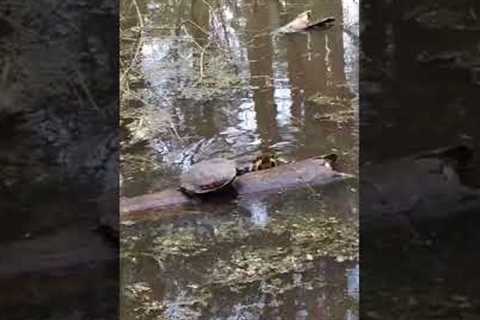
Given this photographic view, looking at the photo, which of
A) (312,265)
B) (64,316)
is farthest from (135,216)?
(64,316)

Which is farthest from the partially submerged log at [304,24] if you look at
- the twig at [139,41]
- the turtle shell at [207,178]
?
the turtle shell at [207,178]

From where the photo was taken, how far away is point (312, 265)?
6.59ft

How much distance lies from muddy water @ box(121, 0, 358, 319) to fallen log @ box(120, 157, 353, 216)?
0.05 m

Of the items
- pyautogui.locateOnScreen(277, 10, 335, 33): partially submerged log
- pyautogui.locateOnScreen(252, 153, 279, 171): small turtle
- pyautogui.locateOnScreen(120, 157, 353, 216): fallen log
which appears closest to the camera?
pyautogui.locateOnScreen(120, 157, 353, 216): fallen log

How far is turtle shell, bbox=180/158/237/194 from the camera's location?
2.45m

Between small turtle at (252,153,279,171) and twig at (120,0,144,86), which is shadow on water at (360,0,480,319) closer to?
small turtle at (252,153,279,171)

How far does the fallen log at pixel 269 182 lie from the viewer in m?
2.41

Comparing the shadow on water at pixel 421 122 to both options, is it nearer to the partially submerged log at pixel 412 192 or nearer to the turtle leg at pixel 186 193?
the partially submerged log at pixel 412 192

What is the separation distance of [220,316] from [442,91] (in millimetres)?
1223

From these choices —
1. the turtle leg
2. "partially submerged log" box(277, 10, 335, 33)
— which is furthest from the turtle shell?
"partially submerged log" box(277, 10, 335, 33)

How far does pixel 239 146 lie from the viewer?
2820 mm

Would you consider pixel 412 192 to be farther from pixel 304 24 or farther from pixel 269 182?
pixel 304 24

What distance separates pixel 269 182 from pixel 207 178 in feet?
0.67

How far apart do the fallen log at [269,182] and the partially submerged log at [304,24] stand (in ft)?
5.29
